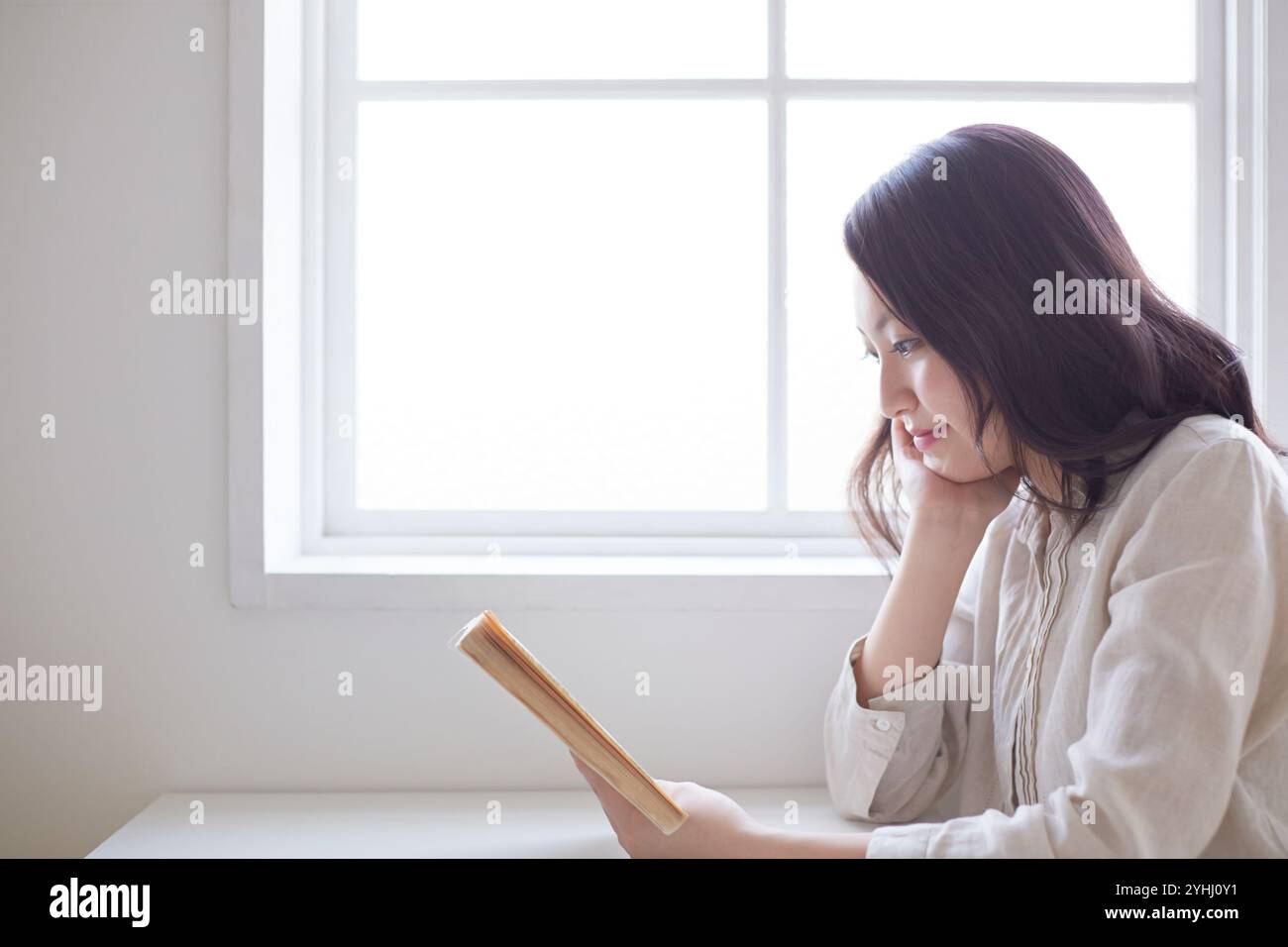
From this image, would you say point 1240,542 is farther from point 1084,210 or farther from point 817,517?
point 817,517

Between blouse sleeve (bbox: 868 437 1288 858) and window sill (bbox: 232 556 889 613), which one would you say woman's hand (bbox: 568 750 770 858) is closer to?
blouse sleeve (bbox: 868 437 1288 858)

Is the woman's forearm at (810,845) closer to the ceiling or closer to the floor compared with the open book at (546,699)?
closer to the floor

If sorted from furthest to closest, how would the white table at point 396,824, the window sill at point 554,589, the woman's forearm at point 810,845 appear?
the window sill at point 554,589, the white table at point 396,824, the woman's forearm at point 810,845

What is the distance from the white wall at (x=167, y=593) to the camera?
1199 millimetres

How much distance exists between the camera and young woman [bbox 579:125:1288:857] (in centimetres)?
70

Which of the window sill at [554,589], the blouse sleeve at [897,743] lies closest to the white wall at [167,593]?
the window sill at [554,589]

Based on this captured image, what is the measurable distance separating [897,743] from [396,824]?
0.59 meters

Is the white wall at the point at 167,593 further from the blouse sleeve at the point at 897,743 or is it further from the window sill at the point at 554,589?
the blouse sleeve at the point at 897,743

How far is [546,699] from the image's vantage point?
2.43 ft

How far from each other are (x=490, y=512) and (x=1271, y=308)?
1.14 meters

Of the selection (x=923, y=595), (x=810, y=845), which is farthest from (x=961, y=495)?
(x=810, y=845)

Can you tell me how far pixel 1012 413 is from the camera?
0.84 m

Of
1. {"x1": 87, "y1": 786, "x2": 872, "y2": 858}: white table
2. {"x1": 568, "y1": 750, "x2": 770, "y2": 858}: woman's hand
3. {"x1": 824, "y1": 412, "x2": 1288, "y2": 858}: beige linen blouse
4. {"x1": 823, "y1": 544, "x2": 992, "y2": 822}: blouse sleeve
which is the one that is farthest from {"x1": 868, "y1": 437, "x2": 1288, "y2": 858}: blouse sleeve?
{"x1": 87, "y1": 786, "x2": 872, "y2": 858}: white table

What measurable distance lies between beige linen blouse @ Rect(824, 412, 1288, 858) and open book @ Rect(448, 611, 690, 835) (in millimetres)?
220
